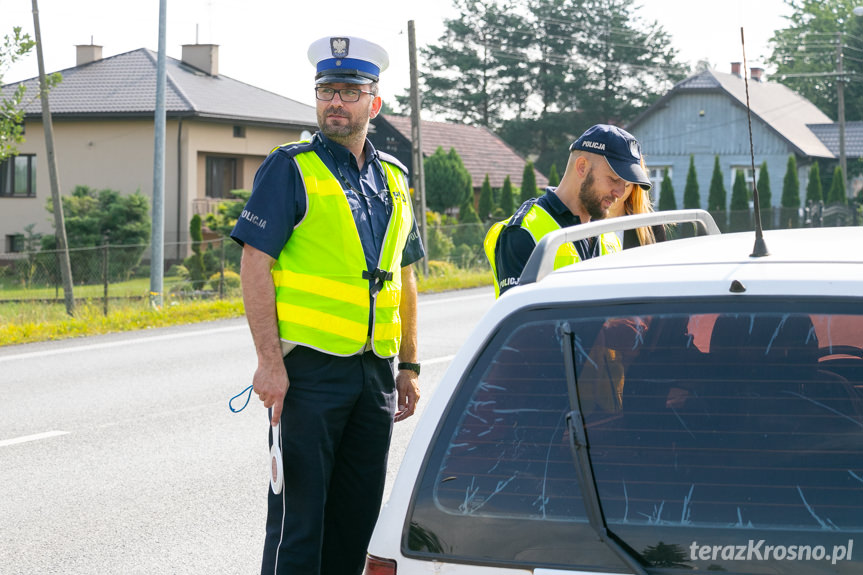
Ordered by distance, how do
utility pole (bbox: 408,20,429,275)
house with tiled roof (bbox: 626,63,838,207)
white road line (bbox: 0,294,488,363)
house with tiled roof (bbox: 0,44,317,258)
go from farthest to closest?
house with tiled roof (bbox: 626,63,838,207), house with tiled roof (bbox: 0,44,317,258), utility pole (bbox: 408,20,429,275), white road line (bbox: 0,294,488,363)

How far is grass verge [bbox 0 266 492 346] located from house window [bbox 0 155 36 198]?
21.5 meters

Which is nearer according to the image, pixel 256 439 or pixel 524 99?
pixel 256 439

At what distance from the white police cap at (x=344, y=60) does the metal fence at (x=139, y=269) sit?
13.1 metres

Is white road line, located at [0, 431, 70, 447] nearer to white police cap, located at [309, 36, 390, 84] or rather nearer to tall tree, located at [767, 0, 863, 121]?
white police cap, located at [309, 36, 390, 84]

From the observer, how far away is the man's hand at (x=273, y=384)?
132 inches

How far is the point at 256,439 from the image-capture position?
7.92 meters

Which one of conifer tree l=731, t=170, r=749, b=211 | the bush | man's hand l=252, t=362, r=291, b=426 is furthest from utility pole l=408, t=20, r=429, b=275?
conifer tree l=731, t=170, r=749, b=211

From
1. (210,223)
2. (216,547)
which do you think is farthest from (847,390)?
(210,223)

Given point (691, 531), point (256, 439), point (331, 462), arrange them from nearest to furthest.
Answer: point (691, 531), point (331, 462), point (256, 439)

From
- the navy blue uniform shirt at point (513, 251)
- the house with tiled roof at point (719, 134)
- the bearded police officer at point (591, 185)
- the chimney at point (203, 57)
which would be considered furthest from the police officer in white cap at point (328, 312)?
the house with tiled roof at point (719, 134)

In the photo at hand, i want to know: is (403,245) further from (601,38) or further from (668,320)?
(601,38)

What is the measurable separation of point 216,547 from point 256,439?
2487mm

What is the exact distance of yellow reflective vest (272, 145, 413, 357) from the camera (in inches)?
136

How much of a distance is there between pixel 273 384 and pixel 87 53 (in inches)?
1638
